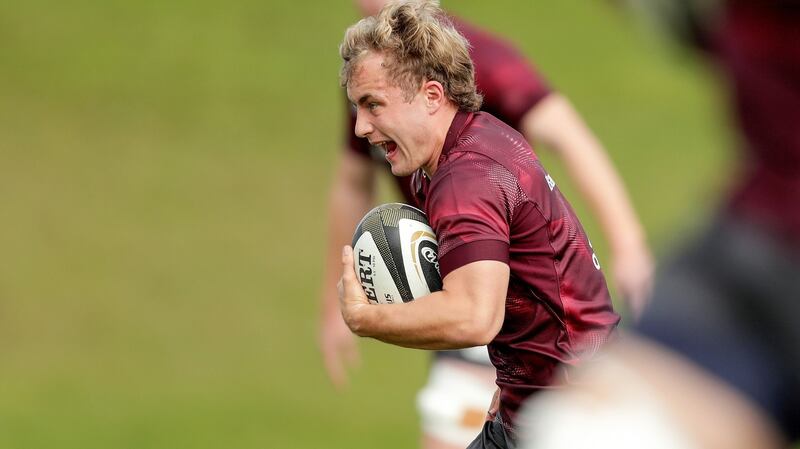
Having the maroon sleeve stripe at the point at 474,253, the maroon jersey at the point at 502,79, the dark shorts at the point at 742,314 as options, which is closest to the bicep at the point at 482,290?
the maroon sleeve stripe at the point at 474,253

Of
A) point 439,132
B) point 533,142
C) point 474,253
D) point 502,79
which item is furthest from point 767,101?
point 533,142

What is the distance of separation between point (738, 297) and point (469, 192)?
1.82m

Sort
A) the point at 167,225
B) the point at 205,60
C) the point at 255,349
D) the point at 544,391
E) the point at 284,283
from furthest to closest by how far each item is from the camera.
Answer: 1. the point at 205,60
2. the point at 167,225
3. the point at 284,283
4. the point at 255,349
5. the point at 544,391

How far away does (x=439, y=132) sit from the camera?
4.34 metres

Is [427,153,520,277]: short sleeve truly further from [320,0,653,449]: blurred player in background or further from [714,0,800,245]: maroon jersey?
[714,0,800,245]: maroon jersey

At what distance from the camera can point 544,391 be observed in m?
4.41

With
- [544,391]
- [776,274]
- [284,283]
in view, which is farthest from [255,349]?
[776,274]

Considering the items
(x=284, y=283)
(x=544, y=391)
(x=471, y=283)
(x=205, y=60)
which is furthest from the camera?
(x=205, y=60)

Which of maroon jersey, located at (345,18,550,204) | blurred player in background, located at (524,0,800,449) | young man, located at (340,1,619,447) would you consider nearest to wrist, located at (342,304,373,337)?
young man, located at (340,1,619,447)

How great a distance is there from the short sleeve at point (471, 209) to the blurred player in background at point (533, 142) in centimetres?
117

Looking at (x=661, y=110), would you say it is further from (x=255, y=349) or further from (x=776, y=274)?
(x=776, y=274)

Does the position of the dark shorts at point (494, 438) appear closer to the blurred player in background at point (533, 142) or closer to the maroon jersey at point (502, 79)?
the blurred player in background at point (533, 142)

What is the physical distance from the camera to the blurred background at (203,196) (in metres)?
9.76

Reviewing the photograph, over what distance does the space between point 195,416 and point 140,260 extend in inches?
123
